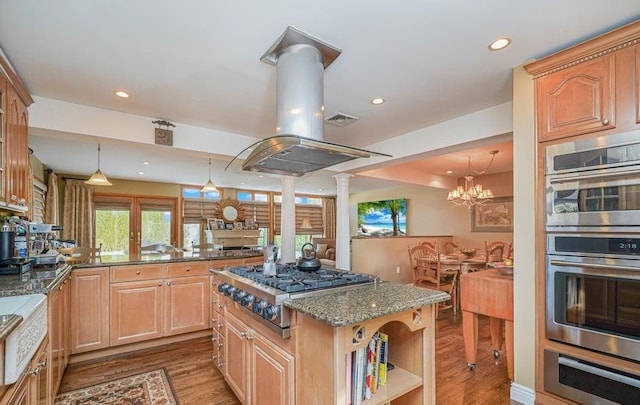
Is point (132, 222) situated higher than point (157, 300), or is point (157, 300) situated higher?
point (132, 222)

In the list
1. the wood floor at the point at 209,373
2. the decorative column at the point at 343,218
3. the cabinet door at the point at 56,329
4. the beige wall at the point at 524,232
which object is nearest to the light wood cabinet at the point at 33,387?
the cabinet door at the point at 56,329

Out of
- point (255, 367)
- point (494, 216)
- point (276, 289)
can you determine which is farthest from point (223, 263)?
point (494, 216)

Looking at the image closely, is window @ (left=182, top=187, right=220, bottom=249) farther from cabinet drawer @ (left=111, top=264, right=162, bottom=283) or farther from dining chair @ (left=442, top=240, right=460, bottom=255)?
dining chair @ (left=442, top=240, right=460, bottom=255)

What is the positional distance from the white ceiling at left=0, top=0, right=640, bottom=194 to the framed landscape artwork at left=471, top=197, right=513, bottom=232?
12.8ft

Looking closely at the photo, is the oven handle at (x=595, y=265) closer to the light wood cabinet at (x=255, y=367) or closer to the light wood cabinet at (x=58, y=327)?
the light wood cabinet at (x=255, y=367)

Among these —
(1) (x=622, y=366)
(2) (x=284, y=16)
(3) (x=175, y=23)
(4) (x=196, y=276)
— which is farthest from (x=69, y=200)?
(1) (x=622, y=366)

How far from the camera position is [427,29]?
68.9 inches

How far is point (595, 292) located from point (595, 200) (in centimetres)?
53

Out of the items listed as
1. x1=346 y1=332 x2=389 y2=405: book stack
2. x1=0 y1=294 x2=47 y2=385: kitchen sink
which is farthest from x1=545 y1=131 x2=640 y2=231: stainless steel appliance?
x1=0 y1=294 x2=47 y2=385: kitchen sink

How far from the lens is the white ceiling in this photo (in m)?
1.59

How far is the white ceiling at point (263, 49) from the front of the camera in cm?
159

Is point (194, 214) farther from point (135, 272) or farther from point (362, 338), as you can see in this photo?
point (362, 338)

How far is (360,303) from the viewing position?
4.74 feet

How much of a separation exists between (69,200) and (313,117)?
269 inches
